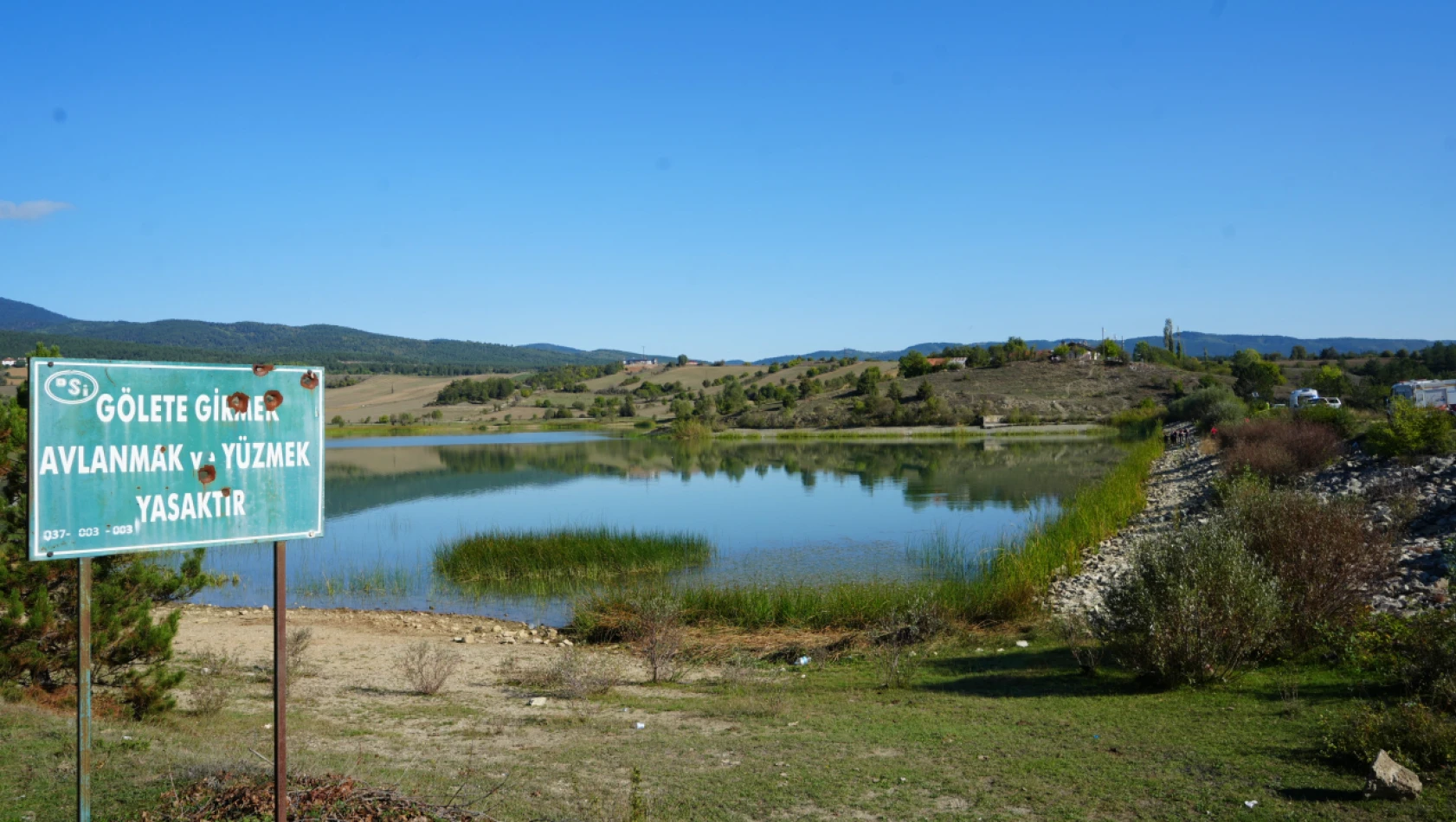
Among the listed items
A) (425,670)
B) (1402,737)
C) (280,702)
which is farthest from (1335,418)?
(280,702)

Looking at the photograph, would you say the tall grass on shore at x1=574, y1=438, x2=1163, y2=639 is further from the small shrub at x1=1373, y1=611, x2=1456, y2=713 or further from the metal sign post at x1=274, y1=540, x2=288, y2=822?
the metal sign post at x1=274, y1=540, x2=288, y2=822

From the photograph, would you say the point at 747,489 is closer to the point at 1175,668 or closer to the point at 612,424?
the point at 1175,668

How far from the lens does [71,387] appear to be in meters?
3.66

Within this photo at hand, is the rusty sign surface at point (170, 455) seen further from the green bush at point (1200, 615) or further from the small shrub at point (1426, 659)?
the small shrub at point (1426, 659)

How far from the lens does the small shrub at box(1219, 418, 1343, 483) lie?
861 inches

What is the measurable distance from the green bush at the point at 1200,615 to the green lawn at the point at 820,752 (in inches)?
8.4

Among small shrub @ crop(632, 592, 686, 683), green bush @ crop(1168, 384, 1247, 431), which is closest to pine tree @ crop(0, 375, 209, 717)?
small shrub @ crop(632, 592, 686, 683)

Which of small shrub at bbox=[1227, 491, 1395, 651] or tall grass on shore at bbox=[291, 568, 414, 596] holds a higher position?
small shrub at bbox=[1227, 491, 1395, 651]

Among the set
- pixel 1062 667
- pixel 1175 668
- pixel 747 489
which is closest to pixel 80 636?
pixel 1175 668

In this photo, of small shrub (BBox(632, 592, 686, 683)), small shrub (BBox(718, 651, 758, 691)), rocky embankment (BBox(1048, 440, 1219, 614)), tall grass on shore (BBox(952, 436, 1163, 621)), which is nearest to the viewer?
small shrub (BBox(718, 651, 758, 691))

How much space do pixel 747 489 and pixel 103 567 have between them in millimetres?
26546

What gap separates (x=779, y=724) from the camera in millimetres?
7348

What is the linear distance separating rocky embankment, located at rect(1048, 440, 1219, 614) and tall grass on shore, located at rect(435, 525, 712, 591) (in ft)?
23.9

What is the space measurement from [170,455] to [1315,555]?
9.02 meters
